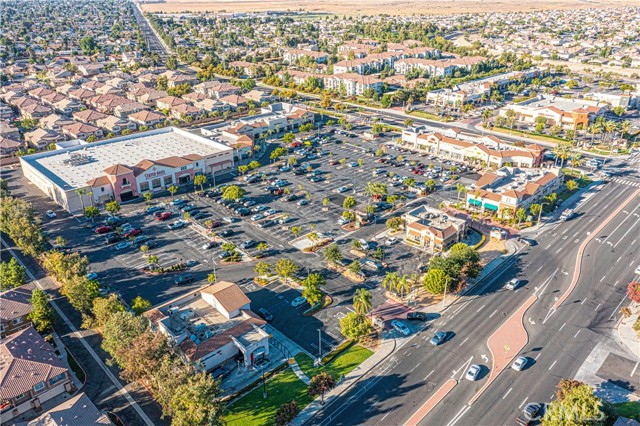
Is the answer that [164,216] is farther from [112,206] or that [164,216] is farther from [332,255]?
[332,255]

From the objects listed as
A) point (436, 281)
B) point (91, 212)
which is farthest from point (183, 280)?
point (436, 281)

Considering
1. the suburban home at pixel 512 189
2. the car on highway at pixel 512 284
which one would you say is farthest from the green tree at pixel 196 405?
the suburban home at pixel 512 189

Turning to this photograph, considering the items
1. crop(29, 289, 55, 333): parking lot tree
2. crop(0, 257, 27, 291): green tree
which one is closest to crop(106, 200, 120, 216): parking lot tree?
crop(0, 257, 27, 291): green tree

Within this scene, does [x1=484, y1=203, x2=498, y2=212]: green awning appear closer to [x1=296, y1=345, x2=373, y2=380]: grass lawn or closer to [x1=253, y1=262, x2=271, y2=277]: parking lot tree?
[x1=253, y1=262, x2=271, y2=277]: parking lot tree

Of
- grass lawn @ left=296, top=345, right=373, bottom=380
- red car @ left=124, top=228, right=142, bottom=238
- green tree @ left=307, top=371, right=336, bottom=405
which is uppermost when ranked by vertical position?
green tree @ left=307, top=371, right=336, bottom=405

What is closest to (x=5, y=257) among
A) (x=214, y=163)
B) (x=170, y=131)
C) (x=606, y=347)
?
(x=214, y=163)

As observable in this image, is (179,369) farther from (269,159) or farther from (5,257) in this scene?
(269,159)
